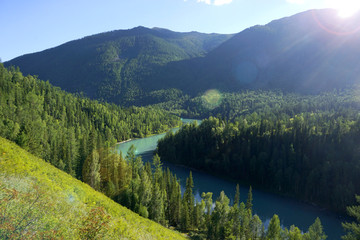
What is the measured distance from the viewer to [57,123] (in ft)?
373

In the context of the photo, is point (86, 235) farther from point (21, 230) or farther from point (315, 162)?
point (315, 162)

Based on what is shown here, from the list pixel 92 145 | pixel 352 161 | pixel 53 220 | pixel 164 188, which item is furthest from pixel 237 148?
pixel 53 220

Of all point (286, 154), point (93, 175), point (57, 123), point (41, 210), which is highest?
point (41, 210)

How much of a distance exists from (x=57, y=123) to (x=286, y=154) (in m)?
107

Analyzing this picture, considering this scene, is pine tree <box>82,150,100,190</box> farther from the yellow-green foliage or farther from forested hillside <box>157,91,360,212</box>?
forested hillside <box>157,91,360,212</box>

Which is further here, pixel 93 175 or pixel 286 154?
pixel 286 154

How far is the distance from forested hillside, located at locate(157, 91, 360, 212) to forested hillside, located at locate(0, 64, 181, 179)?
149 ft

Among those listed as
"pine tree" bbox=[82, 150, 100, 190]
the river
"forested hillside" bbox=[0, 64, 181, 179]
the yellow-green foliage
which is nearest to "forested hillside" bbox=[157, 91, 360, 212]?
the river

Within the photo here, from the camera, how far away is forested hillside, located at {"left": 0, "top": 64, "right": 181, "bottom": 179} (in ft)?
192

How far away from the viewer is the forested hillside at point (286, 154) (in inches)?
2913

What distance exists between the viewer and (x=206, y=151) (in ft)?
375

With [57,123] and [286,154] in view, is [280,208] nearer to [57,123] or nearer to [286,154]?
[286,154]

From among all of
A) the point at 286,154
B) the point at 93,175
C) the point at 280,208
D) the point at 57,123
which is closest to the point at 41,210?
the point at 93,175

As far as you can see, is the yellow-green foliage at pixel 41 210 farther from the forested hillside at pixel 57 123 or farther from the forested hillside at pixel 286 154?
the forested hillside at pixel 286 154
